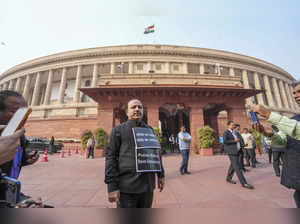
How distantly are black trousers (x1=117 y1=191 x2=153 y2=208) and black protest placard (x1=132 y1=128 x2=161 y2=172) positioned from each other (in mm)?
326

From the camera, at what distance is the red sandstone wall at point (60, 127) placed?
22406 millimetres

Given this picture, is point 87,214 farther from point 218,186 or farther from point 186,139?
point 186,139

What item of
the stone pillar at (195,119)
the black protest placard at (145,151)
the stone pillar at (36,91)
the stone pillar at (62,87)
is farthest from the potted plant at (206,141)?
the stone pillar at (36,91)

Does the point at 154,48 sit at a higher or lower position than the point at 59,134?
higher

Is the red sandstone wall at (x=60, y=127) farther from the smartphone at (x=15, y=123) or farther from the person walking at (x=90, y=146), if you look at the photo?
the smartphone at (x=15, y=123)

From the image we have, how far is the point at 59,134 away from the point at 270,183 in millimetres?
26180

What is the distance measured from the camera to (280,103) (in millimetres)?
38594

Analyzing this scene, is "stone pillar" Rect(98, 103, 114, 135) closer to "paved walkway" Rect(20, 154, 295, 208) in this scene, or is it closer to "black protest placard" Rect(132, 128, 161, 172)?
"paved walkway" Rect(20, 154, 295, 208)

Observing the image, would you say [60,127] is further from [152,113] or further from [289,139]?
[289,139]

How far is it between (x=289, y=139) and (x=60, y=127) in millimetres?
27078

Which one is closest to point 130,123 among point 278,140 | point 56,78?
point 278,140

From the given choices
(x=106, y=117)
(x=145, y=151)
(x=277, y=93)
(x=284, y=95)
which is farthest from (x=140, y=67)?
(x=284, y=95)

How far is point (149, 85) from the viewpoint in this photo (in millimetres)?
12641

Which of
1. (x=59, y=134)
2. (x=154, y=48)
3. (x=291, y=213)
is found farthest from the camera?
(x=154, y=48)
